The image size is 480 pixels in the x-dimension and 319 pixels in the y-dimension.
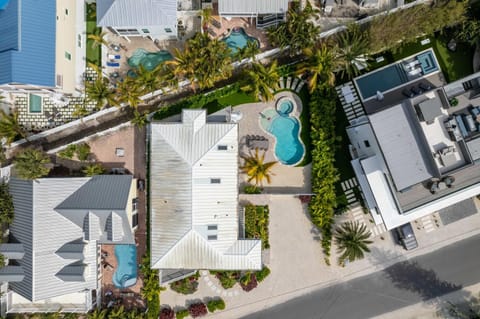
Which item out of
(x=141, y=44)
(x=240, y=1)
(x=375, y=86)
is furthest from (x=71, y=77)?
(x=375, y=86)

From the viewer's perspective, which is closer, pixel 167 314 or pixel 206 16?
pixel 206 16

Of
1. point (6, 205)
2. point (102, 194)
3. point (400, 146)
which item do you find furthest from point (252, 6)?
point (6, 205)

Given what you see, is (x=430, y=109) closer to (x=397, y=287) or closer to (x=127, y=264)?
(x=397, y=287)

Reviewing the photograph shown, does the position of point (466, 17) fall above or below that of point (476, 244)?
above

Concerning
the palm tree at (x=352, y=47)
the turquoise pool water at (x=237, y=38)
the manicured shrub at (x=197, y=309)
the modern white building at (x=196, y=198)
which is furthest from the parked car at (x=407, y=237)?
the turquoise pool water at (x=237, y=38)

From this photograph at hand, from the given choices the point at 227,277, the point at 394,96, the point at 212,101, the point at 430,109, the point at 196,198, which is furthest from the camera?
the point at 212,101

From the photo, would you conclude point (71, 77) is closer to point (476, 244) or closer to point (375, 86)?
point (375, 86)

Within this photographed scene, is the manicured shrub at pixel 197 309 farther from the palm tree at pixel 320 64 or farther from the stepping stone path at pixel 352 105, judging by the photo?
the palm tree at pixel 320 64
